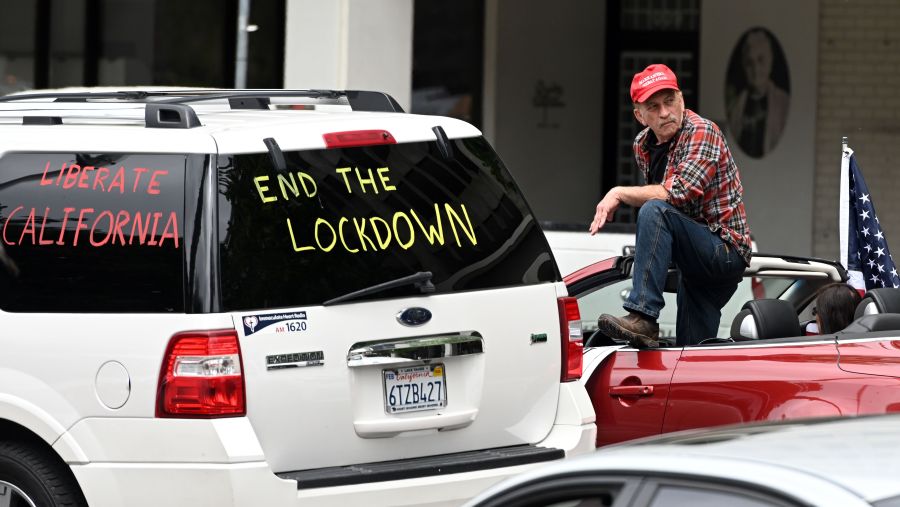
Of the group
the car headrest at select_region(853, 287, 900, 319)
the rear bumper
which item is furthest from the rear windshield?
the car headrest at select_region(853, 287, 900, 319)

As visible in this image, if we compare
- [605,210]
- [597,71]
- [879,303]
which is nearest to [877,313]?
[879,303]

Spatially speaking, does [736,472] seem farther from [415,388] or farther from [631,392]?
[631,392]

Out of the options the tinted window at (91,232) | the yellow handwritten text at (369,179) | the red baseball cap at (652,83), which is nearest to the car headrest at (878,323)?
the red baseball cap at (652,83)

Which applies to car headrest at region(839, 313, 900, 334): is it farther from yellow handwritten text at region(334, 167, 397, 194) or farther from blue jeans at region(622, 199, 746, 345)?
yellow handwritten text at region(334, 167, 397, 194)

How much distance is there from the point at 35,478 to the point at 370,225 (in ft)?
4.40

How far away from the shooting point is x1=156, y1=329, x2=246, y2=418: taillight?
4406 millimetres

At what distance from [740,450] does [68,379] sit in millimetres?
2593

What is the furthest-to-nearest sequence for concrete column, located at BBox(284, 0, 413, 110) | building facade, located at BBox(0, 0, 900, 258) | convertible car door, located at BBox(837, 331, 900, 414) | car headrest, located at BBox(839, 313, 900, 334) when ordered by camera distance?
building facade, located at BBox(0, 0, 900, 258), concrete column, located at BBox(284, 0, 413, 110), car headrest, located at BBox(839, 313, 900, 334), convertible car door, located at BBox(837, 331, 900, 414)

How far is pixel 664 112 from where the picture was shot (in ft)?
20.7

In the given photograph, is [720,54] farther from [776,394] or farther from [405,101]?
[776,394]

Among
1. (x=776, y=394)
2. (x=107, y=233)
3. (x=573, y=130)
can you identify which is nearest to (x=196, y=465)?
(x=107, y=233)

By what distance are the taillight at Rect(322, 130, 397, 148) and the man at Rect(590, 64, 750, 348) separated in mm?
1392

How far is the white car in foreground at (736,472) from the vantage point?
2334 millimetres

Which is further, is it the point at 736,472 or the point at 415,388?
the point at 415,388
